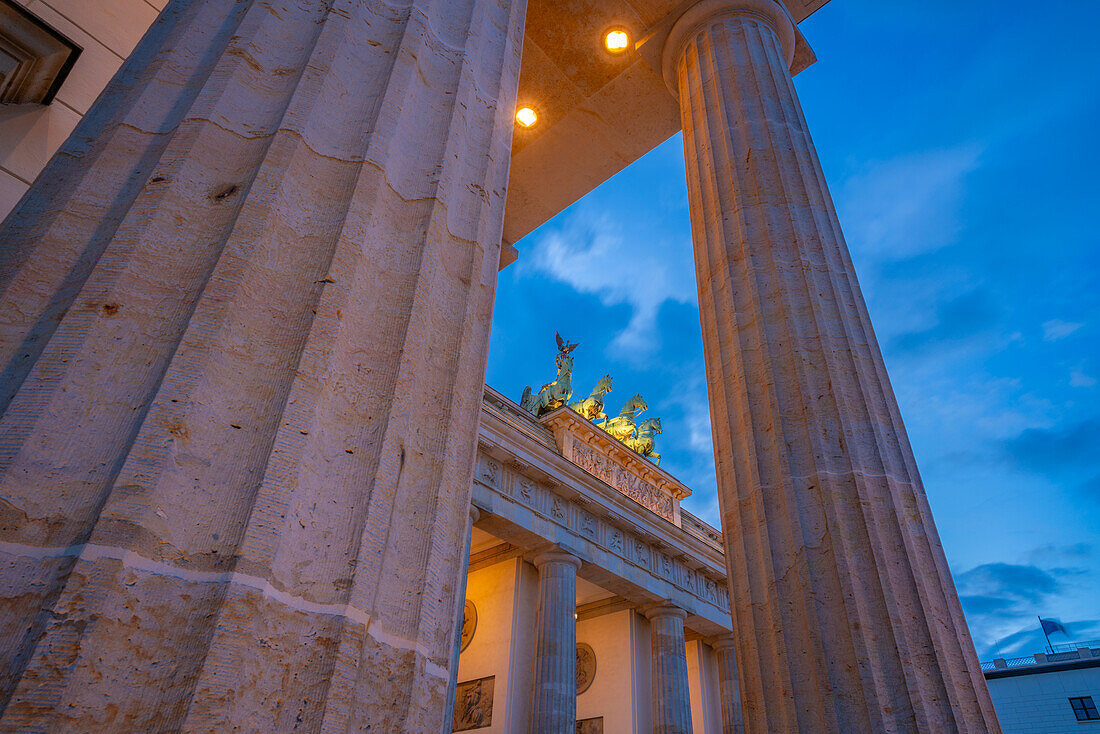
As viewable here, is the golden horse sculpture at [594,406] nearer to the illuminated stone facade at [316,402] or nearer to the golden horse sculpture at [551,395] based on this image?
the golden horse sculpture at [551,395]

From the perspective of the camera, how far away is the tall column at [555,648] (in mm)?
18828

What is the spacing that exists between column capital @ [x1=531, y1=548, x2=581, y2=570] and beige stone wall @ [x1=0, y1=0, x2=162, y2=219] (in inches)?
675

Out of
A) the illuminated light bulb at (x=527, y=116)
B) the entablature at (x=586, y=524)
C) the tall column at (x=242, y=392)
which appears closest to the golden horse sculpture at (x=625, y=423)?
the entablature at (x=586, y=524)

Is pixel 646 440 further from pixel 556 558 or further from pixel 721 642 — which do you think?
pixel 556 558

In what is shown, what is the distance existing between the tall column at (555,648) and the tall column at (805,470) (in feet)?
47.6

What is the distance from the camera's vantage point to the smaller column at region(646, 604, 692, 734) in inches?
888

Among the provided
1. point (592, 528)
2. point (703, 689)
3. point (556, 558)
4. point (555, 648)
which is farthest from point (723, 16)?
point (703, 689)

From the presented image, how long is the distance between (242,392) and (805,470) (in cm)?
499

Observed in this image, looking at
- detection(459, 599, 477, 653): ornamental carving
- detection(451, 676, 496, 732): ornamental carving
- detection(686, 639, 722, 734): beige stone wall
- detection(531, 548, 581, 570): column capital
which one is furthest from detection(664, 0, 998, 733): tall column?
detection(686, 639, 722, 734): beige stone wall

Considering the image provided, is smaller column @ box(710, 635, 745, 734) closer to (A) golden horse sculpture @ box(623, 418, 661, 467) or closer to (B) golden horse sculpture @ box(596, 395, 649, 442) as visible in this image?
(A) golden horse sculpture @ box(623, 418, 661, 467)

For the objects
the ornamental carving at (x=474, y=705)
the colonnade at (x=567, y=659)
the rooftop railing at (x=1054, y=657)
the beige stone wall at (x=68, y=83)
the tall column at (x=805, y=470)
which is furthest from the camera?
the rooftop railing at (x=1054, y=657)

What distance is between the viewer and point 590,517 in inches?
900

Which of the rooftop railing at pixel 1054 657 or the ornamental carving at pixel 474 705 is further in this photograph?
the rooftop railing at pixel 1054 657

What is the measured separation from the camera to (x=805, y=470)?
5996 millimetres
